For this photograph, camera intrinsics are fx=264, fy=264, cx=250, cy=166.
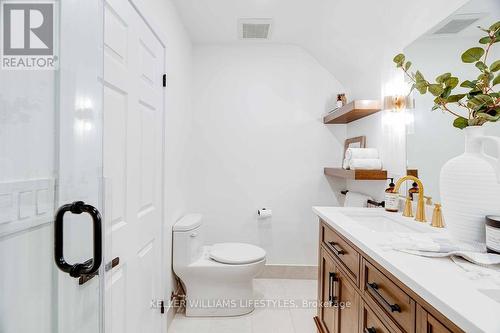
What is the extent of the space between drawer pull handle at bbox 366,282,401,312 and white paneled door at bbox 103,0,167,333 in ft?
3.51

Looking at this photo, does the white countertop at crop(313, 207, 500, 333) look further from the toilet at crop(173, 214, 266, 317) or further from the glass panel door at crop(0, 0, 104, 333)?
the toilet at crop(173, 214, 266, 317)

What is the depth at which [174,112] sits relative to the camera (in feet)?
6.95

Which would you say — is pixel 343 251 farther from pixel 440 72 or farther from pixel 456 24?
pixel 456 24

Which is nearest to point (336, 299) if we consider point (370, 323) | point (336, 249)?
point (336, 249)

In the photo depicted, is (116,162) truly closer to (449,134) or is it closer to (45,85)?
(45,85)

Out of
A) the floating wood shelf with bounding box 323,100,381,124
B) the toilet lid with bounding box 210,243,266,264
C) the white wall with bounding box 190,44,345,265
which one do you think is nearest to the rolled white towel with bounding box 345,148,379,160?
the floating wood shelf with bounding box 323,100,381,124

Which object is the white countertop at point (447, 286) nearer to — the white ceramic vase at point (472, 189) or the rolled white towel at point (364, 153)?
the white ceramic vase at point (472, 189)

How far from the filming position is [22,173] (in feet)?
2.05

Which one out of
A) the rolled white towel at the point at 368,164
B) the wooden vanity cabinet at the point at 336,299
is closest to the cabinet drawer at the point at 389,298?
the wooden vanity cabinet at the point at 336,299

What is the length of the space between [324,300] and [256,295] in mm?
842

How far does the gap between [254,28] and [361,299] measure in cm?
232

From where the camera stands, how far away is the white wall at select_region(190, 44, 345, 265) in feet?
9.06

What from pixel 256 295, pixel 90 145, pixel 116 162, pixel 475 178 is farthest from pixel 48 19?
pixel 256 295

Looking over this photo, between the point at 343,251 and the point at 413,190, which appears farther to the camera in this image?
the point at 413,190
